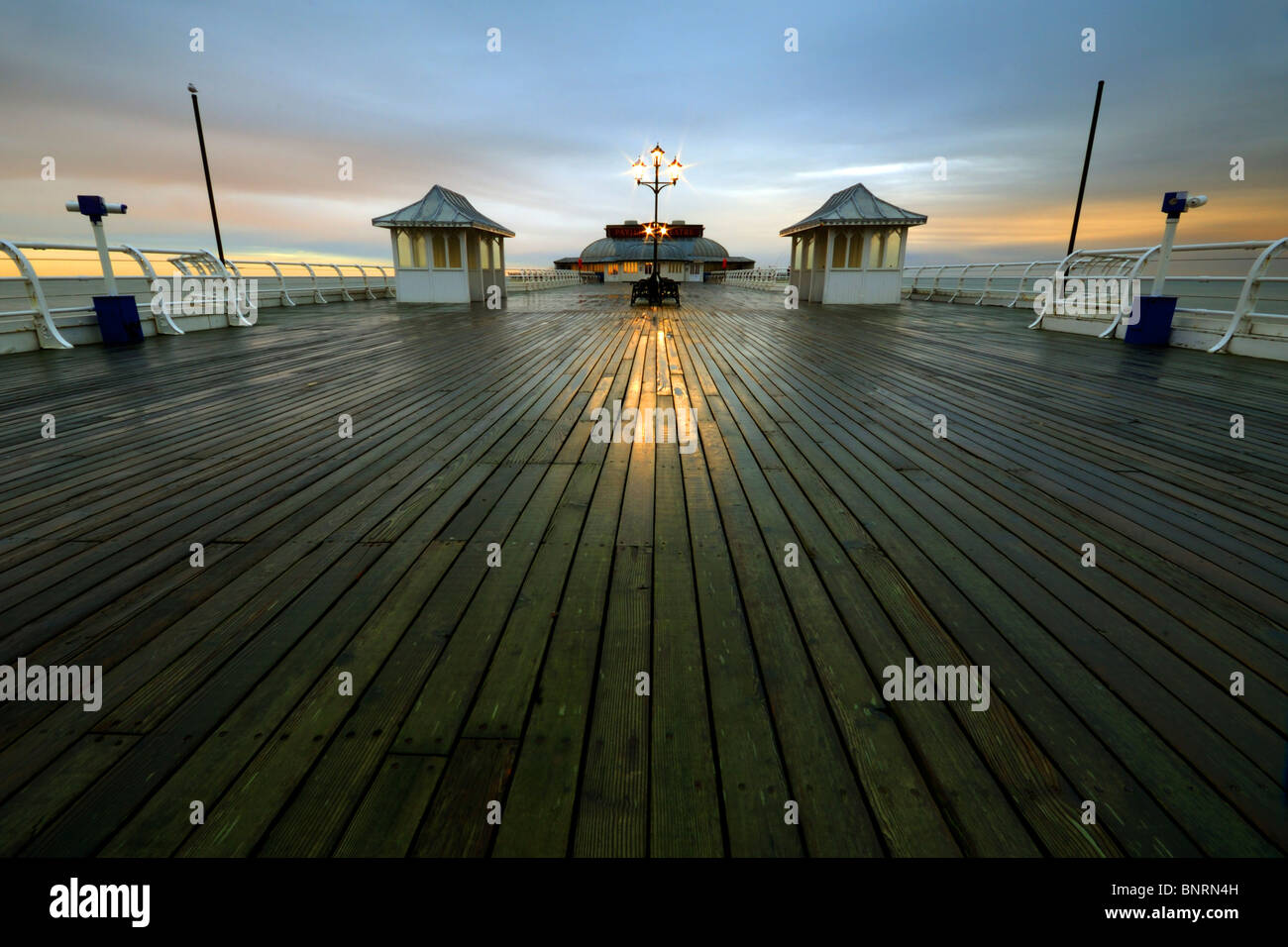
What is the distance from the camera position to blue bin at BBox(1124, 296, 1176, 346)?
373 inches

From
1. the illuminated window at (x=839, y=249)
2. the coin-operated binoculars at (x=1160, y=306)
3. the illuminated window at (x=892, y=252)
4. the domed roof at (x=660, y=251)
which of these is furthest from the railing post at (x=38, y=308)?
the domed roof at (x=660, y=251)

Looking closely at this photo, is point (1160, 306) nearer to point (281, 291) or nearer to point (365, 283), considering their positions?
point (281, 291)

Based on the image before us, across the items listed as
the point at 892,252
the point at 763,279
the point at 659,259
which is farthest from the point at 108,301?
the point at 659,259

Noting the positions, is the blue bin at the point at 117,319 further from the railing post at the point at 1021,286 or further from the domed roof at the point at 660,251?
the domed roof at the point at 660,251

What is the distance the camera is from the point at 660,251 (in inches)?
2372

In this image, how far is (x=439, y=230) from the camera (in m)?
19.3

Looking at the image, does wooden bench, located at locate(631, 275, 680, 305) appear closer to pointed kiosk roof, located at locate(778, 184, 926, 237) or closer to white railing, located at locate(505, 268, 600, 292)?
pointed kiosk roof, located at locate(778, 184, 926, 237)

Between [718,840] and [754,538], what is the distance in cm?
164

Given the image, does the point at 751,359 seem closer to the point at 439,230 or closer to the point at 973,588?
the point at 973,588

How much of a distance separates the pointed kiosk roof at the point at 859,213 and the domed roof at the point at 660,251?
139ft

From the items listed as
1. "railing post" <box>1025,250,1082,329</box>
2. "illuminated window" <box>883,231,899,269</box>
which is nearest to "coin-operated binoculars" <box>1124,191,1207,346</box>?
"railing post" <box>1025,250,1082,329</box>

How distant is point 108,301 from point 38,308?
88cm

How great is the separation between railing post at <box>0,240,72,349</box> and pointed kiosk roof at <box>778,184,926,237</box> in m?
18.2
